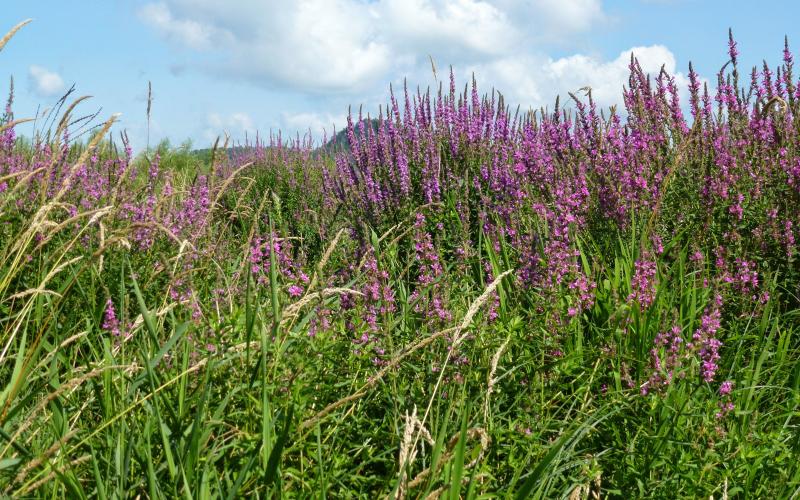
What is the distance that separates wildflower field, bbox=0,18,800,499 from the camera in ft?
7.20

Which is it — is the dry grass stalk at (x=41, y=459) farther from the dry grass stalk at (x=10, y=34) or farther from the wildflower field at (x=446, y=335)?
the dry grass stalk at (x=10, y=34)

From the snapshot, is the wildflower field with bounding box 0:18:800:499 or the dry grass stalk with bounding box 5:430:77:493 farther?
the wildflower field with bounding box 0:18:800:499

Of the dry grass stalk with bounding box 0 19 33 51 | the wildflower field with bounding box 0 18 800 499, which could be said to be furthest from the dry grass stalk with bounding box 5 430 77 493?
the dry grass stalk with bounding box 0 19 33 51

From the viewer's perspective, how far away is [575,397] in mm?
2969

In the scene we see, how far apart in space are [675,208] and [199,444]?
3.58m

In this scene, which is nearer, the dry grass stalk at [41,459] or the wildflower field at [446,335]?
the dry grass stalk at [41,459]

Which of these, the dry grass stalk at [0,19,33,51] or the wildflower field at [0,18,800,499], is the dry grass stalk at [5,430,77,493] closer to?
the wildflower field at [0,18,800,499]

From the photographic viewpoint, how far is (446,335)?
288 centimetres

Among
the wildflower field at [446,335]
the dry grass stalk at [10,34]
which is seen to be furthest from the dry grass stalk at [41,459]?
the dry grass stalk at [10,34]

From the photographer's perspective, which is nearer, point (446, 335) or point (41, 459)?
point (41, 459)

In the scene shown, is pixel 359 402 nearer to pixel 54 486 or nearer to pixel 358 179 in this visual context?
pixel 54 486

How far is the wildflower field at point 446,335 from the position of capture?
2193 millimetres

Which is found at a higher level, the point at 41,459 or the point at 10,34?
the point at 10,34

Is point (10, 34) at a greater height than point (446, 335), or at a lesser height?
greater
